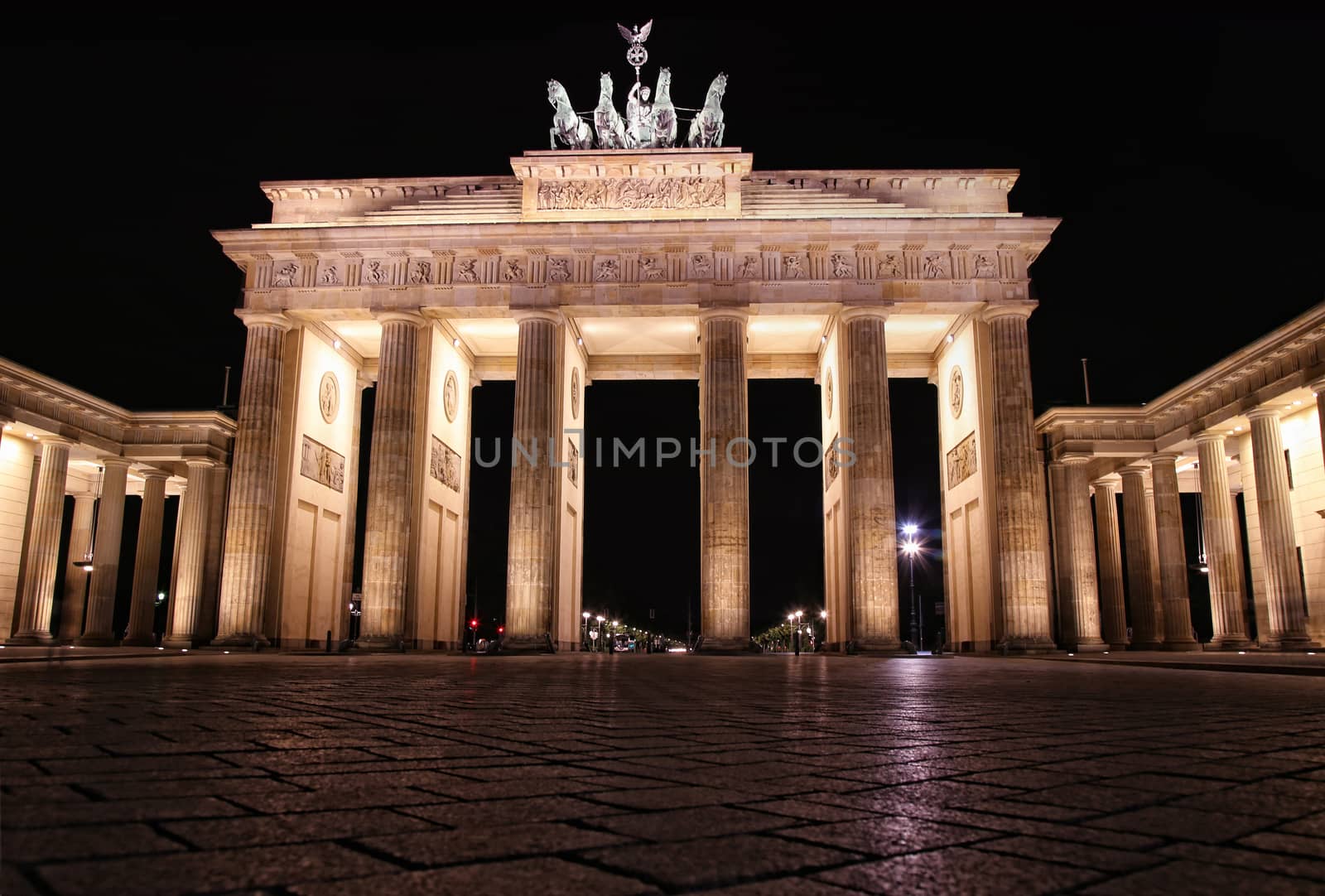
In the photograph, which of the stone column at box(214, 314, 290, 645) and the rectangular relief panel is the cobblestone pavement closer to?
the stone column at box(214, 314, 290, 645)

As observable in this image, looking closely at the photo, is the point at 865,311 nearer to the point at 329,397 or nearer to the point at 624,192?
the point at 624,192

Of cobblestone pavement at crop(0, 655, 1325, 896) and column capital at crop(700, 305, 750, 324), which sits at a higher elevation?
column capital at crop(700, 305, 750, 324)

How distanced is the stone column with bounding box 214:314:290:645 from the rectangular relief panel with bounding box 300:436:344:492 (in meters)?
1.79

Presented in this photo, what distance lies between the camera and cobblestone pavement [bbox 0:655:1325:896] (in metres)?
1.57

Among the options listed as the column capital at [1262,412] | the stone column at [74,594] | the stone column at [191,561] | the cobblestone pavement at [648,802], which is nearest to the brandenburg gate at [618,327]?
the stone column at [191,561]

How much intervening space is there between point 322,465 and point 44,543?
1071 cm

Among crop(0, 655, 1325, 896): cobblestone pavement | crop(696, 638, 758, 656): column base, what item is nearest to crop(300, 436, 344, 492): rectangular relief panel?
crop(696, 638, 758, 656): column base

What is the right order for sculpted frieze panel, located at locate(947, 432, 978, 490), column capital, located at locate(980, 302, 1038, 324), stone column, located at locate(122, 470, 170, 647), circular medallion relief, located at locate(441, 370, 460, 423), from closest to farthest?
column capital, located at locate(980, 302, 1038, 324)
sculpted frieze panel, located at locate(947, 432, 978, 490)
circular medallion relief, located at locate(441, 370, 460, 423)
stone column, located at locate(122, 470, 170, 647)

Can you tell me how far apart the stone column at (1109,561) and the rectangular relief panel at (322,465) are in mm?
29012

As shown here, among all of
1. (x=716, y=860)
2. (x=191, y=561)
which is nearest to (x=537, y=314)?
(x=191, y=561)

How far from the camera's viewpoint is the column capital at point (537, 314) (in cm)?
2962

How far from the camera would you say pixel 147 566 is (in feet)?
117

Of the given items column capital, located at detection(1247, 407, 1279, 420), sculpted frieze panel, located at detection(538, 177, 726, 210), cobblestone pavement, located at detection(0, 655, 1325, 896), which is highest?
sculpted frieze panel, located at detection(538, 177, 726, 210)

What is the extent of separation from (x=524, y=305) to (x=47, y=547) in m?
19.8
